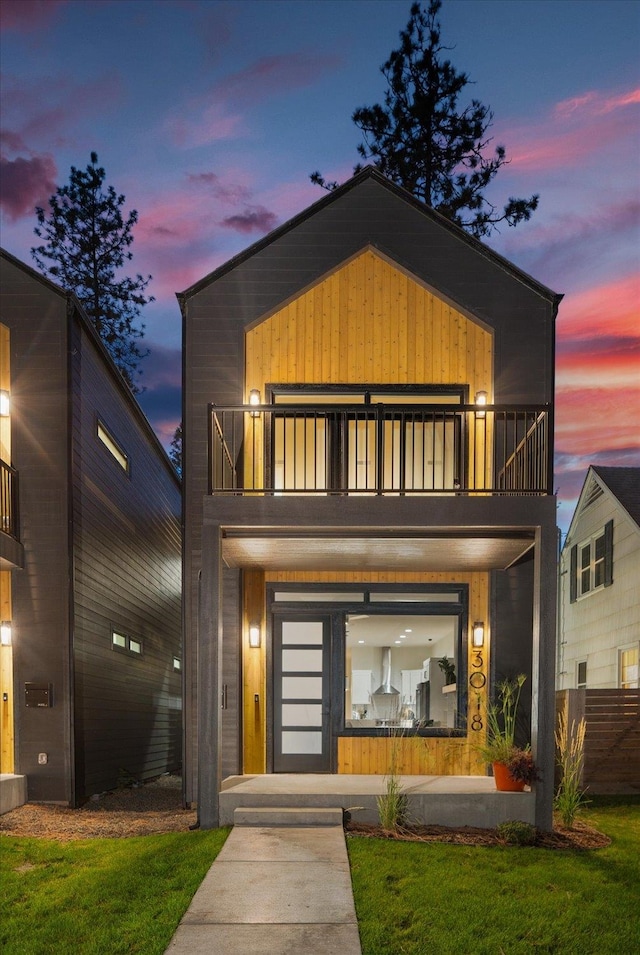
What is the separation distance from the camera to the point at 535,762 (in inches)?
290

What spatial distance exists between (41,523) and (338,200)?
563 centimetres


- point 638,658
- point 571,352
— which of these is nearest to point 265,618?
point 638,658

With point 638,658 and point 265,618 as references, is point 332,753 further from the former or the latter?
point 638,658

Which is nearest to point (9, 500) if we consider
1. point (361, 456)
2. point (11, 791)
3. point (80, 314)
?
point (80, 314)

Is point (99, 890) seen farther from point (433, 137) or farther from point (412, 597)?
point (433, 137)

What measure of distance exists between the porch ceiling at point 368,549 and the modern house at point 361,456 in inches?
3.2

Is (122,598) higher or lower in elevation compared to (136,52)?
lower

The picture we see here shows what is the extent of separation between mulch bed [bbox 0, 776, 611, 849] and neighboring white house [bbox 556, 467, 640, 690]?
6565 millimetres

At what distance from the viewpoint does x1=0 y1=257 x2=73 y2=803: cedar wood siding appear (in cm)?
941

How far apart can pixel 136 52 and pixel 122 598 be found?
2855cm

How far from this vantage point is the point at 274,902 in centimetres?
521

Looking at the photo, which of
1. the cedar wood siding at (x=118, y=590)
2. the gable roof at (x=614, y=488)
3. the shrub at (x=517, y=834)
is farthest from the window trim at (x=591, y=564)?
the cedar wood siding at (x=118, y=590)

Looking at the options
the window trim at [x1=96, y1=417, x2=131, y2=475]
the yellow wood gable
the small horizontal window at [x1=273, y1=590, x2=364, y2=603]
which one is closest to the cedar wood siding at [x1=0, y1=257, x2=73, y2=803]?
the window trim at [x1=96, y1=417, x2=131, y2=475]

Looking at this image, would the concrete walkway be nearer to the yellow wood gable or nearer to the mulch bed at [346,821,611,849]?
the mulch bed at [346,821,611,849]
